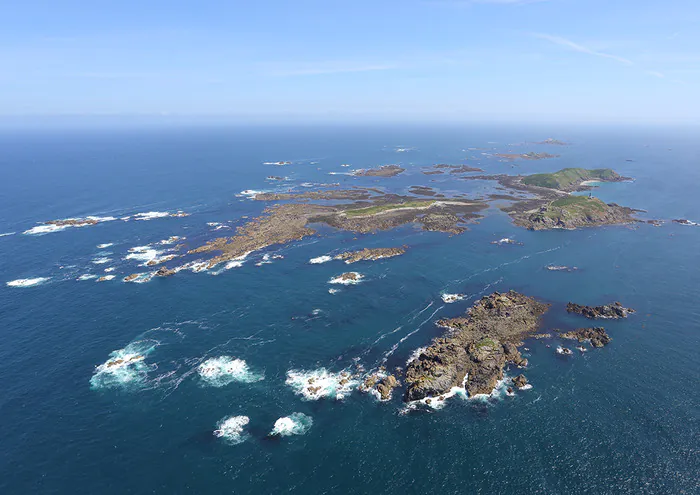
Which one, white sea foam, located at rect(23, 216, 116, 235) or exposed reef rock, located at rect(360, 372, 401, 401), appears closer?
exposed reef rock, located at rect(360, 372, 401, 401)

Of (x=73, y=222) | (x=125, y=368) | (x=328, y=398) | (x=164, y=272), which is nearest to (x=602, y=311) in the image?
(x=328, y=398)

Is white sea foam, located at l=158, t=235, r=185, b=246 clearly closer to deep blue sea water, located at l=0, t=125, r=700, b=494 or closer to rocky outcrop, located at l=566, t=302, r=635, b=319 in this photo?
deep blue sea water, located at l=0, t=125, r=700, b=494

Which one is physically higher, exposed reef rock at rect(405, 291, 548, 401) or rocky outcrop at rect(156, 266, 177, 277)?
rocky outcrop at rect(156, 266, 177, 277)

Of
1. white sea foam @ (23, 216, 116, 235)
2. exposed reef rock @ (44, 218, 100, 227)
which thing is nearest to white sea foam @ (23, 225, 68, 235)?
white sea foam @ (23, 216, 116, 235)

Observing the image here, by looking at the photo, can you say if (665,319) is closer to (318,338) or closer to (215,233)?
→ (318,338)

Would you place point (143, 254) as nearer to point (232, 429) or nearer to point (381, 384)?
point (232, 429)

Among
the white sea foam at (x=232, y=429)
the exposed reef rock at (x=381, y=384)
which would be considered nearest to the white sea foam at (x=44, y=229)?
the white sea foam at (x=232, y=429)

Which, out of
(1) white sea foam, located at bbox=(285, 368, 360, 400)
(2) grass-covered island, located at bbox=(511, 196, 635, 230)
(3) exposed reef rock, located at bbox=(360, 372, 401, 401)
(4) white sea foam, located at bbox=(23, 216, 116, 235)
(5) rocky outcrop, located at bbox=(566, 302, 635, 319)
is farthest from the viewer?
(2) grass-covered island, located at bbox=(511, 196, 635, 230)
